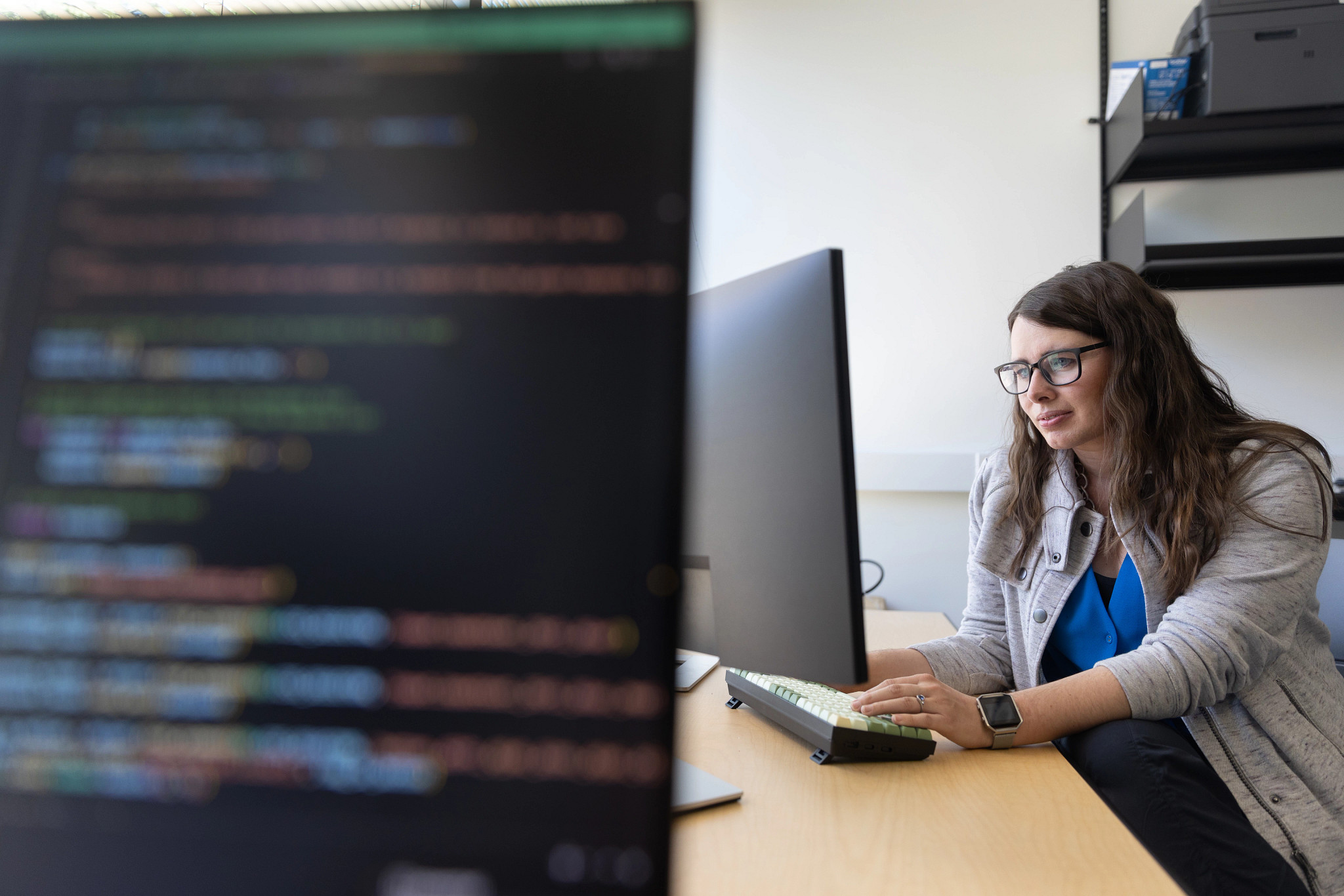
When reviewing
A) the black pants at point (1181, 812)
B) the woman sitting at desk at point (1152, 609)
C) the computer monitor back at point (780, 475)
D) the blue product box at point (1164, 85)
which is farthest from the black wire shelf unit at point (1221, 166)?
the computer monitor back at point (780, 475)

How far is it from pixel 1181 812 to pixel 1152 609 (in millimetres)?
388

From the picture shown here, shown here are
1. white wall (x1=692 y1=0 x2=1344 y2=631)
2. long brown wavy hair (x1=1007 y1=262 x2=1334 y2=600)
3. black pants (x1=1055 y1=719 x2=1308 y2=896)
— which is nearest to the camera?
black pants (x1=1055 y1=719 x2=1308 y2=896)

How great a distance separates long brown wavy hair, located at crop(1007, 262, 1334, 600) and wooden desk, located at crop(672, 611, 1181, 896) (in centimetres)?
43

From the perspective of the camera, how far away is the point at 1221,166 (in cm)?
200

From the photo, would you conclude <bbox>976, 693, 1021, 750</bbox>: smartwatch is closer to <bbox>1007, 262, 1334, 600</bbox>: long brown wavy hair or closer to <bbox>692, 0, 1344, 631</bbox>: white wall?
<bbox>1007, 262, 1334, 600</bbox>: long brown wavy hair

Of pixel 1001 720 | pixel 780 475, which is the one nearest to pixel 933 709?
pixel 1001 720

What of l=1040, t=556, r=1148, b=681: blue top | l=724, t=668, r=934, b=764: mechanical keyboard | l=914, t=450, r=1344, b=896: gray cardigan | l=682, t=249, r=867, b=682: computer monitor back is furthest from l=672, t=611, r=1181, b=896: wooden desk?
l=1040, t=556, r=1148, b=681: blue top

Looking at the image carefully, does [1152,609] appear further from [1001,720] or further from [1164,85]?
[1164,85]

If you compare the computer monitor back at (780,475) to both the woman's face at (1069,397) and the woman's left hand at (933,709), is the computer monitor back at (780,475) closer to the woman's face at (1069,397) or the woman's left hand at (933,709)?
the woman's left hand at (933,709)

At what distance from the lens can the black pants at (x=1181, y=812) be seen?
630 mm

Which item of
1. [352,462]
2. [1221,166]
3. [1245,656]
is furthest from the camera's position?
[1221,166]

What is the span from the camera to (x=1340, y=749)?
0.91m

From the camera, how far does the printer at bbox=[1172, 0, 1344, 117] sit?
171 cm

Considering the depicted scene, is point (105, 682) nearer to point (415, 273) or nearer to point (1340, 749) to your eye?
point (415, 273)
